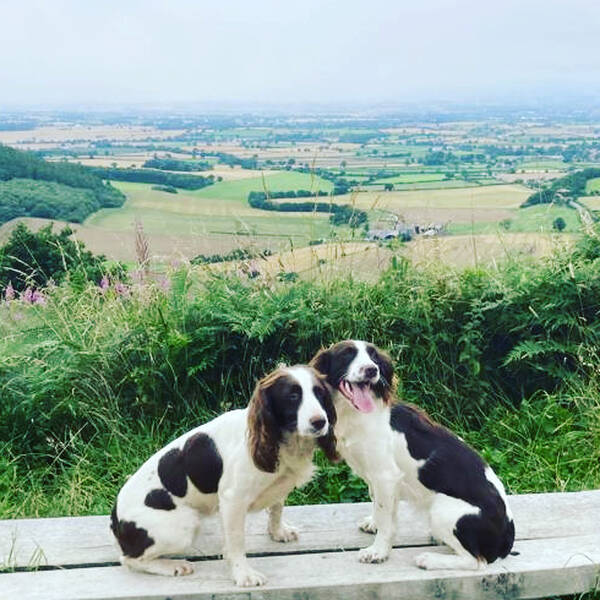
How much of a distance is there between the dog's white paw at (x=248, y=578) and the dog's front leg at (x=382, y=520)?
43 cm

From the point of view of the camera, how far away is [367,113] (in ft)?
74.8

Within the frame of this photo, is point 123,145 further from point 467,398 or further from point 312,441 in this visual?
point 312,441

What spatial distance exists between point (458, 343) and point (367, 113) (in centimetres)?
1849

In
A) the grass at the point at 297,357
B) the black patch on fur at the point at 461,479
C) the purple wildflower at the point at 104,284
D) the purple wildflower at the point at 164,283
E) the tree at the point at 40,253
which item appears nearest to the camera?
the black patch on fur at the point at 461,479

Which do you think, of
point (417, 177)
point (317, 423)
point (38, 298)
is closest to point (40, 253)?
point (38, 298)

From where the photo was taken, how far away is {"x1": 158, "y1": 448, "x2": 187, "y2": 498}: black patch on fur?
3.17 metres

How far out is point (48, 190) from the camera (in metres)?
12.2

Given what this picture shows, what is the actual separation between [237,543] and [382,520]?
1.86 ft

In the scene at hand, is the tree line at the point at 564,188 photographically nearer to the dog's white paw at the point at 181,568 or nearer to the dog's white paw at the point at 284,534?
the dog's white paw at the point at 284,534

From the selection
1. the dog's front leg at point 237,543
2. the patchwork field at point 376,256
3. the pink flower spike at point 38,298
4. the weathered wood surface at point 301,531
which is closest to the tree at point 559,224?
the patchwork field at point 376,256

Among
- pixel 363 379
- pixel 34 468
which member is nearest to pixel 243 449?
pixel 363 379

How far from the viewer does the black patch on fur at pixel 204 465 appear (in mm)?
3133

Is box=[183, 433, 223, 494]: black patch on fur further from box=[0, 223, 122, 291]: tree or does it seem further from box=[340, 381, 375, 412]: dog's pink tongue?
box=[0, 223, 122, 291]: tree

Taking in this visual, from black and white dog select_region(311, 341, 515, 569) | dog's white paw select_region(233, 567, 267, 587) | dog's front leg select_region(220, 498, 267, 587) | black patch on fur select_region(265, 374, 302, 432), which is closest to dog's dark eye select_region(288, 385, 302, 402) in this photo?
black patch on fur select_region(265, 374, 302, 432)
